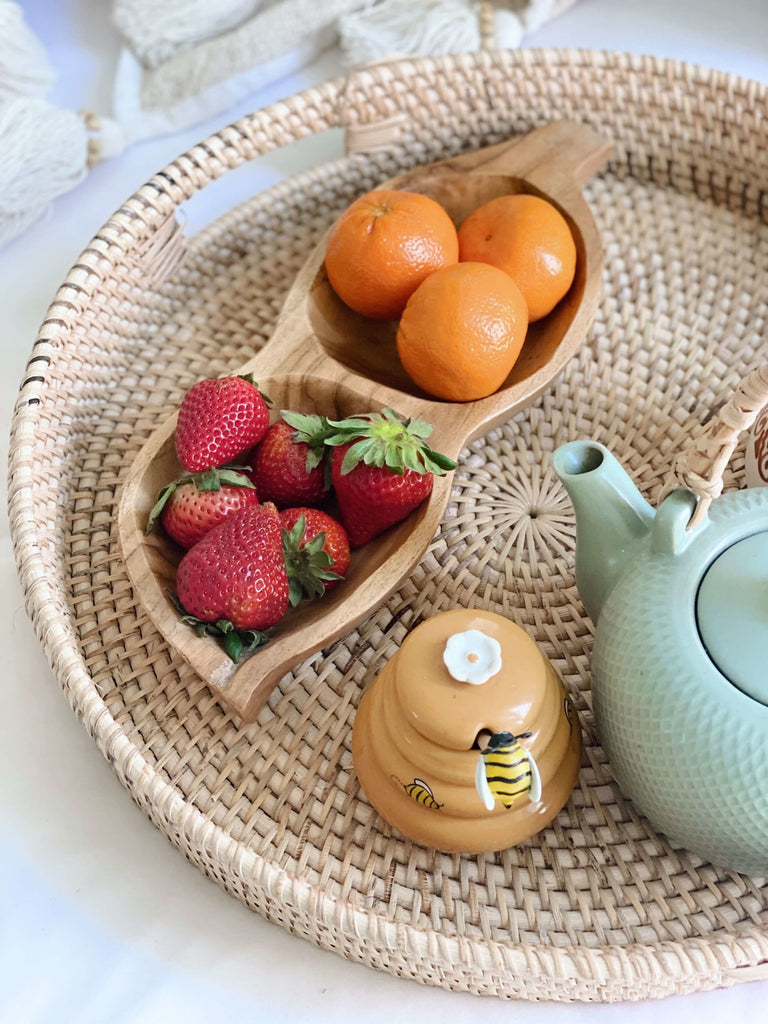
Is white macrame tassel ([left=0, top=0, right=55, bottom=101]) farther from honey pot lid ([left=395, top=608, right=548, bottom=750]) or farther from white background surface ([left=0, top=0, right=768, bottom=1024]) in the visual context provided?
honey pot lid ([left=395, top=608, right=548, bottom=750])

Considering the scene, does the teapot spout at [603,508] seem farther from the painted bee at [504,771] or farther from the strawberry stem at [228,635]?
the strawberry stem at [228,635]

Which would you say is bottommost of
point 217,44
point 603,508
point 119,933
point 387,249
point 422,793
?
point 119,933

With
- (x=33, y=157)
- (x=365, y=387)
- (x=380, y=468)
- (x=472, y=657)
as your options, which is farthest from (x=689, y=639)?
(x=33, y=157)

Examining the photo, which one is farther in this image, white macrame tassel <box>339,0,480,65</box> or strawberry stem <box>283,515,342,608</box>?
white macrame tassel <box>339,0,480,65</box>

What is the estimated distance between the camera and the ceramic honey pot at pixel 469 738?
1.87 feet

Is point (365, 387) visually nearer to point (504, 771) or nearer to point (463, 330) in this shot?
point (463, 330)

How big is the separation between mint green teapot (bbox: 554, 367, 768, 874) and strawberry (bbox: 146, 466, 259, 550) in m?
0.26

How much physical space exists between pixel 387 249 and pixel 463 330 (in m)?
0.12

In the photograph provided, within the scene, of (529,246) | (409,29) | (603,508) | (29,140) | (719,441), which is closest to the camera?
(719,441)

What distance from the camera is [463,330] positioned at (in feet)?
2.55

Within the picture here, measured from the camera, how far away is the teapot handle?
0.50 meters

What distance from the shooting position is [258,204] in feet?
3.43

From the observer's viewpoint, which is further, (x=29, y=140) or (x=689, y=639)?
(x=29, y=140)

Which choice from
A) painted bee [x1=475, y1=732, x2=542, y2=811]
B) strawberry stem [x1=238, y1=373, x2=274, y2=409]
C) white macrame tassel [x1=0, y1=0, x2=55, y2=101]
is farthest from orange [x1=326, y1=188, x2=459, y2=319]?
white macrame tassel [x1=0, y1=0, x2=55, y2=101]
